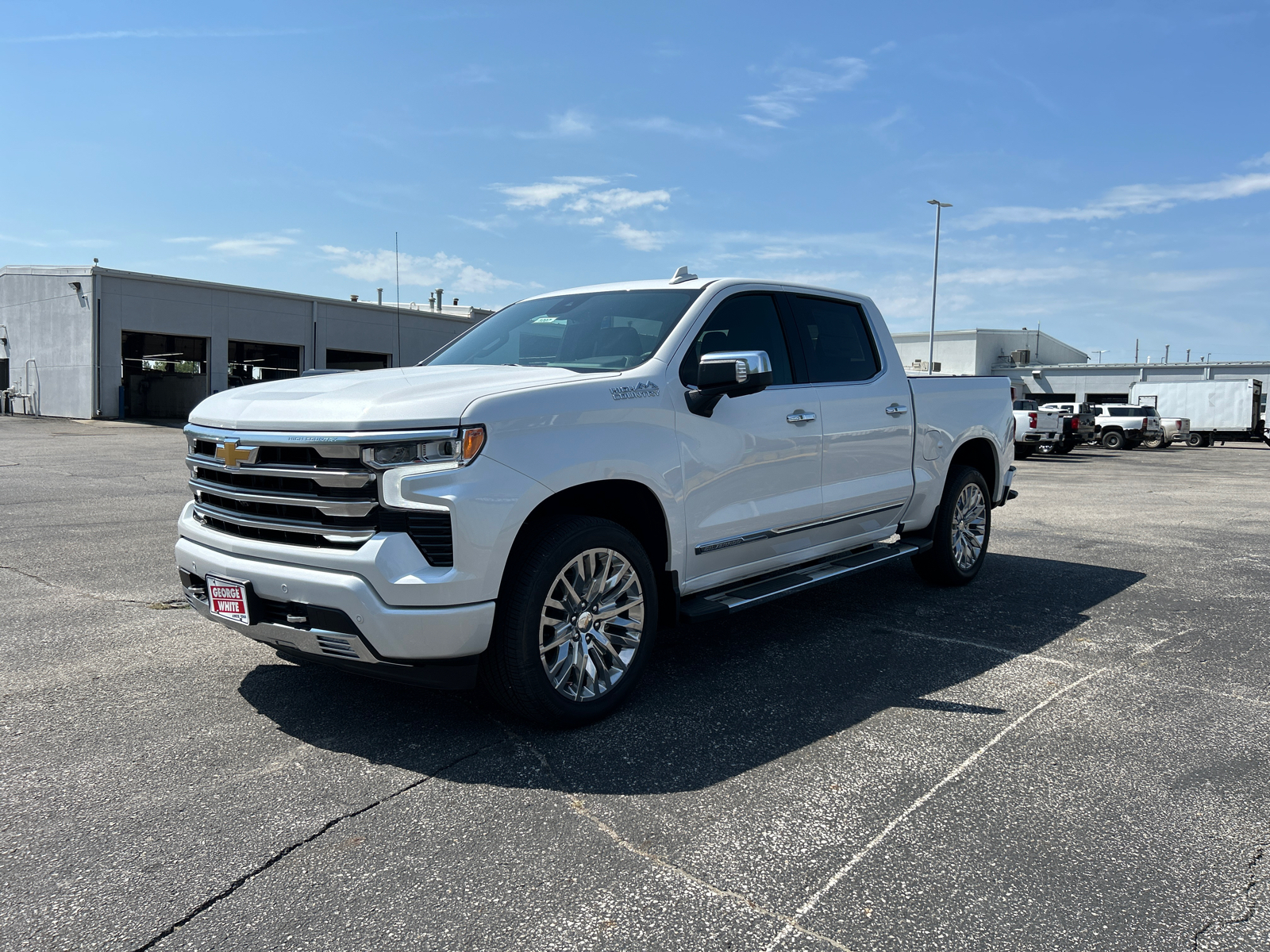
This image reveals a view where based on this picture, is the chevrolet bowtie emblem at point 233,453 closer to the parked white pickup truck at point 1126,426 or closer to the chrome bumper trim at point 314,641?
the chrome bumper trim at point 314,641

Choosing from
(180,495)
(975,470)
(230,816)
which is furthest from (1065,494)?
(230,816)

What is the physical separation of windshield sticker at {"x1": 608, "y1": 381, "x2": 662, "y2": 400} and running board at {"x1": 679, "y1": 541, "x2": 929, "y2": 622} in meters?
1.00

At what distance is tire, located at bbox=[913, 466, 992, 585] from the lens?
6.43 m

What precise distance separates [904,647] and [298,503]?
3.33 m

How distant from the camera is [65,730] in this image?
12.3ft

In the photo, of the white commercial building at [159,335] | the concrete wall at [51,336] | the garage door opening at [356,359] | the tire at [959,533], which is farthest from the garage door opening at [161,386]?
the tire at [959,533]

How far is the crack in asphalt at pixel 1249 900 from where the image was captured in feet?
8.15

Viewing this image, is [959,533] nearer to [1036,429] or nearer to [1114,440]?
[1036,429]

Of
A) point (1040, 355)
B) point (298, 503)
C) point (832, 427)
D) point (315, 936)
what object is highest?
point (1040, 355)

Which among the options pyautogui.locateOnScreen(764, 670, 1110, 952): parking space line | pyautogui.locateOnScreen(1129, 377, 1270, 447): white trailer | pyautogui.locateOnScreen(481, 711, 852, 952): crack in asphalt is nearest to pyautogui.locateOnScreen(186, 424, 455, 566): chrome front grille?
pyautogui.locateOnScreen(481, 711, 852, 952): crack in asphalt

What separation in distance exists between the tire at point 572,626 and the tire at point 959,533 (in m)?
3.08

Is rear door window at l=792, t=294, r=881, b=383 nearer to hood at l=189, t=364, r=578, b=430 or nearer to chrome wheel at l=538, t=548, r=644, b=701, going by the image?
hood at l=189, t=364, r=578, b=430

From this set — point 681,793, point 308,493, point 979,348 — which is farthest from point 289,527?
point 979,348

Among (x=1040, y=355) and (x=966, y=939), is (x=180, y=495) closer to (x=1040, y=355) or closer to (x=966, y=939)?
(x=966, y=939)
